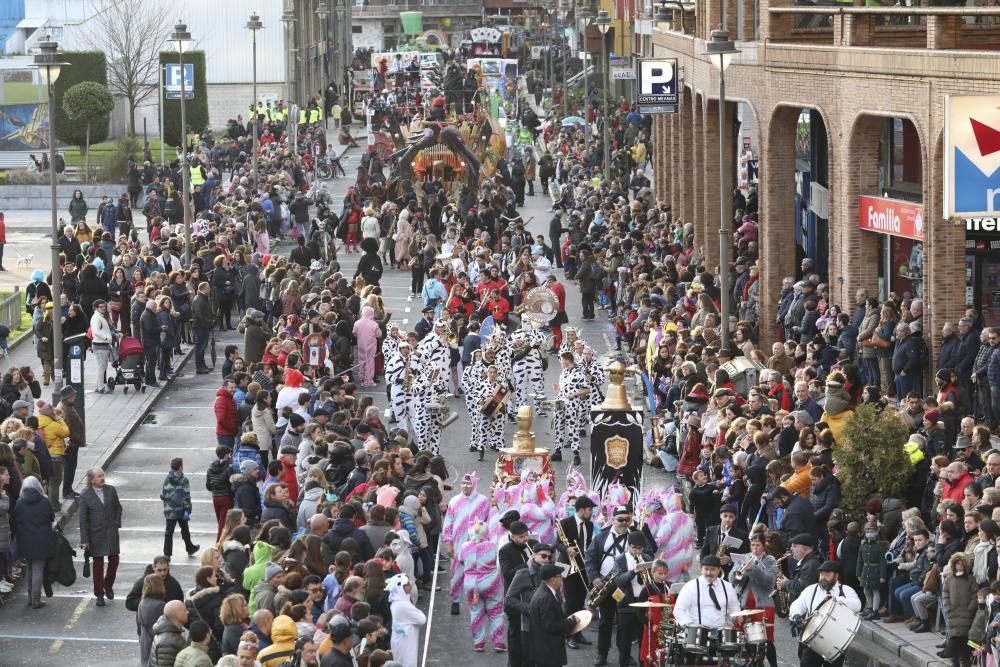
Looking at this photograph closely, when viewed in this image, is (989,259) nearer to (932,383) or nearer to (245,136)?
(932,383)

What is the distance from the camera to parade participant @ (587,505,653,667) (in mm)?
18891

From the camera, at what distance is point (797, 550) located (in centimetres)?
1908

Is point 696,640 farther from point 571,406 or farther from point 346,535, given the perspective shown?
point 571,406

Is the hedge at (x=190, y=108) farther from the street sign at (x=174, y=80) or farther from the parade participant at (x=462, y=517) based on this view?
the parade participant at (x=462, y=517)

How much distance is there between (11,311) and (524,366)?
1363 centimetres

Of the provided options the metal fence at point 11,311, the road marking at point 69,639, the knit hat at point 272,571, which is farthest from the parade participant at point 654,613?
the metal fence at point 11,311

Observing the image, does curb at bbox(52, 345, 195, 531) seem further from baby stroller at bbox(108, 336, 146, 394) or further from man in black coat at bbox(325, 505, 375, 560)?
man in black coat at bbox(325, 505, 375, 560)

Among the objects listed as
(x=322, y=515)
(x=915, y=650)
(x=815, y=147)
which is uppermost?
(x=815, y=147)

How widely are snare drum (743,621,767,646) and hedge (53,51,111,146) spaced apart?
56.9 m

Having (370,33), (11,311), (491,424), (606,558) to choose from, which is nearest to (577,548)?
(606,558)

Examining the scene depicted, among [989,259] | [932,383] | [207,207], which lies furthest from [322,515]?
[207,207]

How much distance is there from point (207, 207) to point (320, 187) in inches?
230

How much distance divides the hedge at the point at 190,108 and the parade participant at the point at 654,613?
56.9 metres

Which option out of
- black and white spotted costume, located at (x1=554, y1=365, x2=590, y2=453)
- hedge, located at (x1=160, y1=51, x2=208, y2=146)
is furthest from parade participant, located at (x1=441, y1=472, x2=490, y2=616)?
hedge, located at (x1=160, y1=51, x2=208, y2=146)
